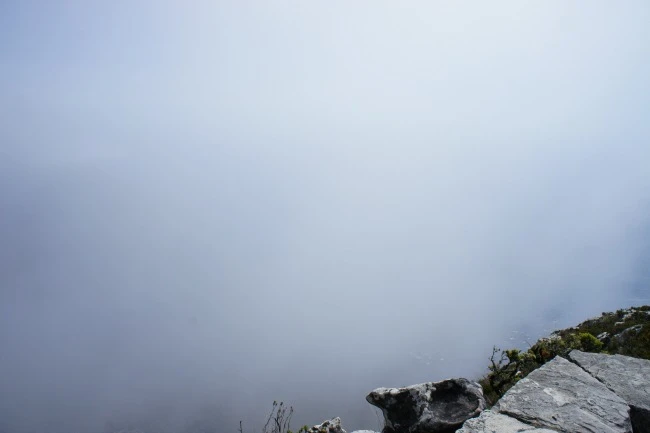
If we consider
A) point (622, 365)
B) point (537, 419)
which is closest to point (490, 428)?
point (537, 419)

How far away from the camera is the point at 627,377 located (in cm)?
623

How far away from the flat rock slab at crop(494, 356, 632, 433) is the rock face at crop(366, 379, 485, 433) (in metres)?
0.71

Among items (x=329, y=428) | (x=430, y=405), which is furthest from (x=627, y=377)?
(x=329, y=428)

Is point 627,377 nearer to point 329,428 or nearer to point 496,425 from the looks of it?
point 496,425

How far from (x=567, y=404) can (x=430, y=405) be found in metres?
1.99

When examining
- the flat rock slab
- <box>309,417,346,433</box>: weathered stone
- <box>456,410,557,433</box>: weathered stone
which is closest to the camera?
<box>456,410,557,433</box>: weathered stone

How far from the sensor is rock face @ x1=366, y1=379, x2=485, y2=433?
226 inches

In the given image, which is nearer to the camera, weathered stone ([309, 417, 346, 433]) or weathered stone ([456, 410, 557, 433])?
weathered stone ([456, 410, 557, 433])

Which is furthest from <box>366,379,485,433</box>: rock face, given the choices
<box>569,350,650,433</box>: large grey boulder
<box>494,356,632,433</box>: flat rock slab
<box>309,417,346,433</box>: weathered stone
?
<box>569,350,650,433</box>: large grey boulder

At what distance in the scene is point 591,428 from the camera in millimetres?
4824

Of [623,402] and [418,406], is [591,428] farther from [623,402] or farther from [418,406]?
[418,406]

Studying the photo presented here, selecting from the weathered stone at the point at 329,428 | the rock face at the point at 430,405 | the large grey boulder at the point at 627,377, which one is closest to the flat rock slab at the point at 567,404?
the large grey boulder at the point at 627,377

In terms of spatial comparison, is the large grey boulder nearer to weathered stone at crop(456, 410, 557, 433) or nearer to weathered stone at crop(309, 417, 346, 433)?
weathered stone at crop(456, 410, 557, 433)

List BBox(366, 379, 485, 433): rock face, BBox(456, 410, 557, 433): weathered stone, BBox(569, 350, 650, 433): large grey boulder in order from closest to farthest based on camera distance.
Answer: BBox(456, 410, 557, 433): weathered stone < BBox(569, 350, 650, 433): large grey boulder < BBox(366, 379, 485, 433): rock face
